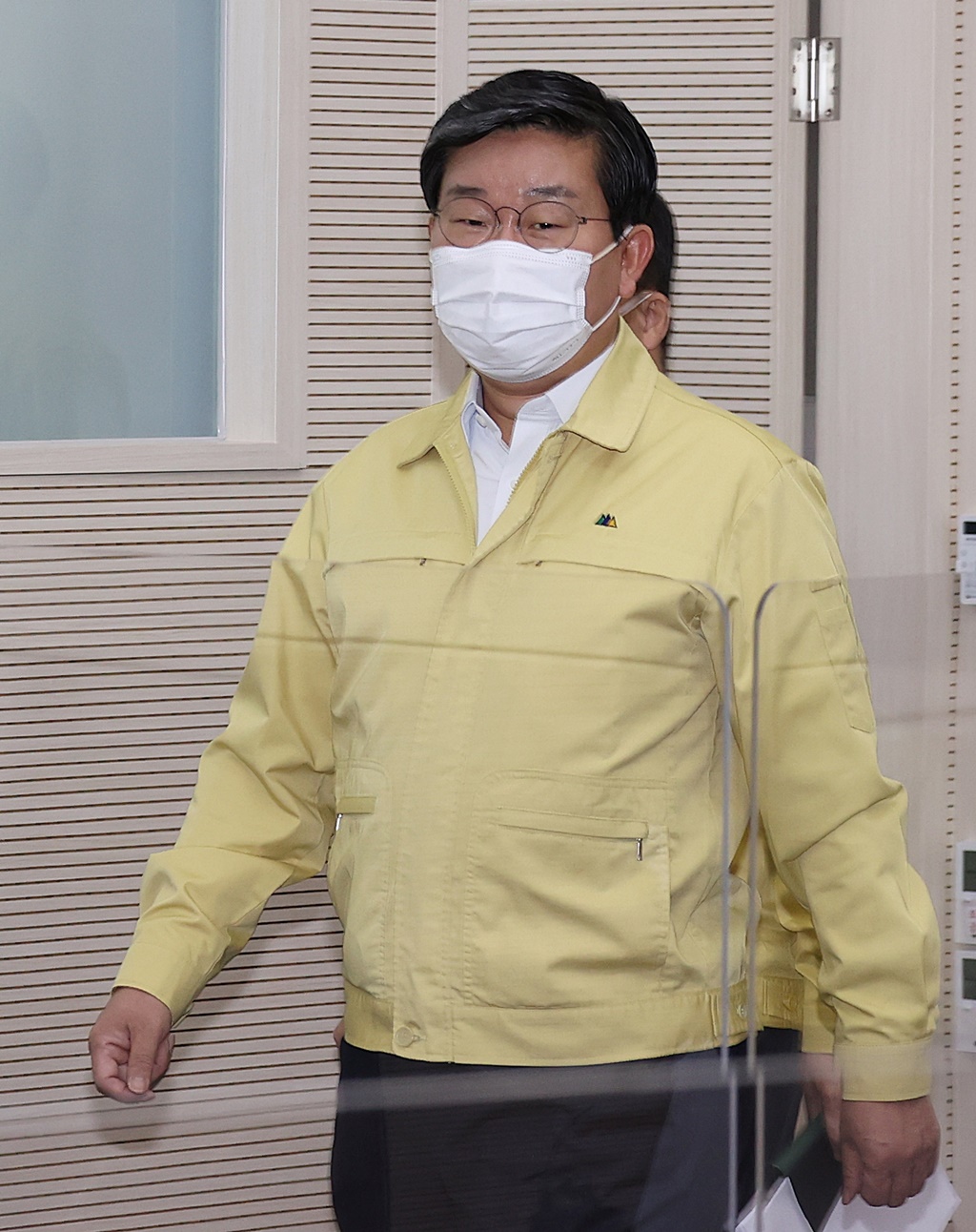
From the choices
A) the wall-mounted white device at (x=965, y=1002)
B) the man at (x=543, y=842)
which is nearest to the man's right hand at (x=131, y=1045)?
the man at (x=543, y=842)

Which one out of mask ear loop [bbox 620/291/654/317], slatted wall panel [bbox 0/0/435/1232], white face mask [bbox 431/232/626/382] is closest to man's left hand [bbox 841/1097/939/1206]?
slatted wall panel [bbox 0/0/435/1232]

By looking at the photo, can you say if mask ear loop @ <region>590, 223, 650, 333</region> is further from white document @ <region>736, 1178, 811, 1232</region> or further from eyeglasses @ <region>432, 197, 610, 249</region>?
white document @ <region>736, 1178, 811, 1232</region>

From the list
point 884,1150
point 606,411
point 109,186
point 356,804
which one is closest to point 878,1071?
point 884,1150

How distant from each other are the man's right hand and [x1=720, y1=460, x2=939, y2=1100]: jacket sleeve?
43 cm

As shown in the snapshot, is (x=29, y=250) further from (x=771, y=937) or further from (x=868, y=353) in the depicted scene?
(x=771, y=937)

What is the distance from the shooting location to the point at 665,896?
0.95 metres

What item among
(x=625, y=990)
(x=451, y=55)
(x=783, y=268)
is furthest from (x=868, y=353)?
(x=625, y=990)

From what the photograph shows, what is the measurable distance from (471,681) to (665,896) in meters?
0.18

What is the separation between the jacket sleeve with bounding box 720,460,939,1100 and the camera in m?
0.93

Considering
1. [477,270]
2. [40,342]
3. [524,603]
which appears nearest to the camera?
[524,603]

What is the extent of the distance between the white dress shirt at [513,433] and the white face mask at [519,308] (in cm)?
2

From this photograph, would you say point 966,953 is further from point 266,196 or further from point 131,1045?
point 266,196

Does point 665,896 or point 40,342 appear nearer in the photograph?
point 665,896

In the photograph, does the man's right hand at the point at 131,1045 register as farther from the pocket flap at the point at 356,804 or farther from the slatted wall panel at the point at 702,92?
the slatted wall panel at the point at 702,92
